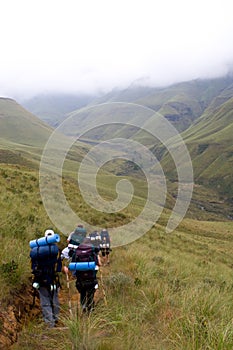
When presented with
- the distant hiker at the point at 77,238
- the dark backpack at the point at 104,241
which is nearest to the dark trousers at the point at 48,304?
the distant hiker at the point at 77,238

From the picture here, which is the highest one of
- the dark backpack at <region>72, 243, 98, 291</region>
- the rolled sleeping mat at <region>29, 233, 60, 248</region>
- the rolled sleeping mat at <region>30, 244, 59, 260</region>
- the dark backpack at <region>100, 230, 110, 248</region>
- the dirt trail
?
the rolled sleeping mat at <region>29, 233, 60, 248</region>

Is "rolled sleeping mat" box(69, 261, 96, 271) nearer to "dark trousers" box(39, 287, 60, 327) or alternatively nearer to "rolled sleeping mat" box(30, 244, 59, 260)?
"rolled sleeping mat" box(30, 244, 59, 260)

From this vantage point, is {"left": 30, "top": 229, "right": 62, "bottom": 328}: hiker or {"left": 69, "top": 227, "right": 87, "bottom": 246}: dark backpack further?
{"left": 69, "top": 227, "right": 87, "bottom": 246}: dark backpack

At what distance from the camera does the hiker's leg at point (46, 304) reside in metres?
6.78

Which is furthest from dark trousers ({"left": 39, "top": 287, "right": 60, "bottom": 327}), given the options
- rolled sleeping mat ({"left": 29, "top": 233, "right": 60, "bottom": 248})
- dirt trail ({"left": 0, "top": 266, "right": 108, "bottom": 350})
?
rolled sleeping mat ({"left": 29, "top": 233, "right": 60, "bottom": 248})

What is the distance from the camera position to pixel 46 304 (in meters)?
6.89

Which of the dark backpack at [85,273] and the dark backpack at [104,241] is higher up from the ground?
the dark backpack at [85,273]

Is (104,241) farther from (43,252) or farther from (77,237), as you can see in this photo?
(43,252)

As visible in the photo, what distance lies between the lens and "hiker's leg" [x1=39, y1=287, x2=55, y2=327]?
678 cm

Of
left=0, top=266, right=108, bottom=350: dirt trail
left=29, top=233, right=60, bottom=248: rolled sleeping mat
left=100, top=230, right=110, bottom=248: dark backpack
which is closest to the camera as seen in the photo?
left=0, top=266, right=108, bottom=350: dirt trail

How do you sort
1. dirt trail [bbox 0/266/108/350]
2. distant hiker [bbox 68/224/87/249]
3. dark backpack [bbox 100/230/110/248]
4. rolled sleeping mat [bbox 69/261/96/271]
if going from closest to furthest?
dirt trail [bbox 0/266/108/350] < rolled sleeping mat [bbox 69/261/96/271] < distant hiker [bbox 68/224/87/249] < dark backpack [bbox 100/230/110/248]

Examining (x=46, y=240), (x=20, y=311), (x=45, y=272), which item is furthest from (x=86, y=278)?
(x=20, y=311)

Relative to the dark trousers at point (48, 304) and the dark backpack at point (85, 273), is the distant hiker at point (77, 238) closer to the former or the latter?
the dark backpack at point (85, 273)

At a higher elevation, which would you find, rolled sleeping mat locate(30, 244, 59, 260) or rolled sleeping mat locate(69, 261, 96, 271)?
rolled sleeping mat locate(30, 244, 59, 260)
